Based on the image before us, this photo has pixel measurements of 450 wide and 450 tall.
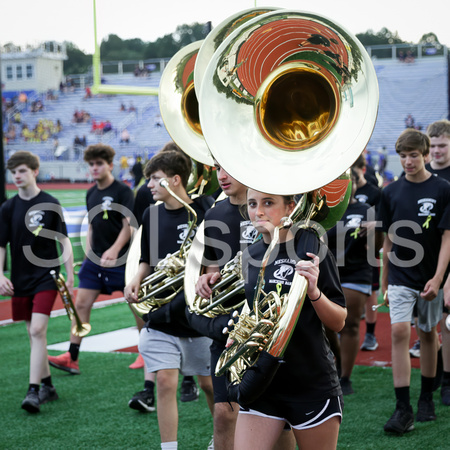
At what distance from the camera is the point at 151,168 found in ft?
14.2

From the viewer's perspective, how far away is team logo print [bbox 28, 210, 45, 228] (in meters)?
5.41

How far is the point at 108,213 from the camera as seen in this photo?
6.31 m

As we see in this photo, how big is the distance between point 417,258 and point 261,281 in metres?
2.23

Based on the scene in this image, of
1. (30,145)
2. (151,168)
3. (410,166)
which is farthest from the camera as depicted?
(30,145)

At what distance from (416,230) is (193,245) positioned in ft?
5.56

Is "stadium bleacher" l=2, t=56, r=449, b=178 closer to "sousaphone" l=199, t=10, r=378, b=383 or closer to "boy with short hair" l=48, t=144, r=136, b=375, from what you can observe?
"boy with short hair" l=48, t=144, r=136, b=375

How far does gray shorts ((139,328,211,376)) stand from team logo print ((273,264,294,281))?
4.15ft

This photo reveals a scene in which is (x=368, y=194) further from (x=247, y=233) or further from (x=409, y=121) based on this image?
(x=409, y=121)

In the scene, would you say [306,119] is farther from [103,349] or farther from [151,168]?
[103,349]

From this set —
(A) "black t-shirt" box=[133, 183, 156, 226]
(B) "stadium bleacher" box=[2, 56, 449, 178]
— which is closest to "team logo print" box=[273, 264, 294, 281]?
(A) "black t-shirt" box=[133, 183, 156, 226]

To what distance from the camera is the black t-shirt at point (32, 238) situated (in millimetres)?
5359

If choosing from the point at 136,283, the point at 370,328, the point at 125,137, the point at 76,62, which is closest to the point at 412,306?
the point at 136,283

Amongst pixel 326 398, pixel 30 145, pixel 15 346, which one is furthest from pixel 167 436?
pixel 30 145

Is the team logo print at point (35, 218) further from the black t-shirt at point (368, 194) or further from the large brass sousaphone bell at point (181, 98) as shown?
the black t-shirt at point (368, 194)
